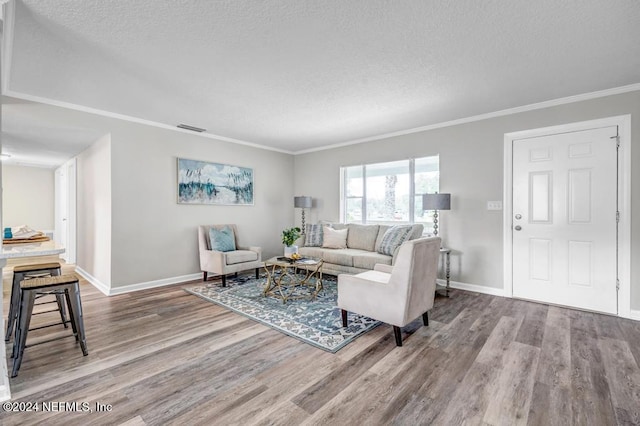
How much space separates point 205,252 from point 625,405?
465cm

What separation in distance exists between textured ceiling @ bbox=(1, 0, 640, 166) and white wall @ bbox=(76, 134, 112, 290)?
0.99 metres

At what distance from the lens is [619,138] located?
127 inches

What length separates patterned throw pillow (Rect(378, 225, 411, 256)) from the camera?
170 inches

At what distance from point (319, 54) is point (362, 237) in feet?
10.3

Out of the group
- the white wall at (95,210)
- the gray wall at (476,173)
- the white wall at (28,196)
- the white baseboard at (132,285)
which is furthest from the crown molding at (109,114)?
the white wall at (28,196)

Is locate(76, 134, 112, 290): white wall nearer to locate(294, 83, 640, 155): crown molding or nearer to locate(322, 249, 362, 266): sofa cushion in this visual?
locate(322, 249, 362, 266): sofa cushion

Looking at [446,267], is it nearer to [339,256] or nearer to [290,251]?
[339,256]

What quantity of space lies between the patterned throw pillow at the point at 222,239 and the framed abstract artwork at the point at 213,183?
0.65m

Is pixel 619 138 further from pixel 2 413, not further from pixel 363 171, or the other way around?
pixel 2 413

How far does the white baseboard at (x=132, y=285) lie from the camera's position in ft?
13.2

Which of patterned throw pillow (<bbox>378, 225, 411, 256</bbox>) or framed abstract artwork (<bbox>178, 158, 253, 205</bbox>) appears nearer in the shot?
patterned throw pillow (<bbox>378, 225, 411, 256</bbox>)

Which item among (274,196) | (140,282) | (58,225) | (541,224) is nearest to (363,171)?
(274,196)

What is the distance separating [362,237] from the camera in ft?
16.4

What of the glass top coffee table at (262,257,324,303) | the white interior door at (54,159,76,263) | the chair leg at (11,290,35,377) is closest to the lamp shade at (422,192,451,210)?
the glass top coffee table at (262,257,324,303)
